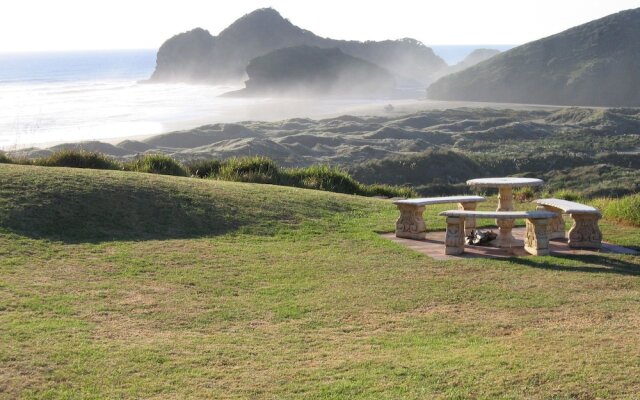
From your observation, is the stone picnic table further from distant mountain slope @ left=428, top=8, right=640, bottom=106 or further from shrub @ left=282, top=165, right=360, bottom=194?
distant mountain slope @ left=428, top=8, right=640, bottom=106

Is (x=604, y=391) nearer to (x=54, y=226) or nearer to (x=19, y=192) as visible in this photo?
(x=54, y=226)

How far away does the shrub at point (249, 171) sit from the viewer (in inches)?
668

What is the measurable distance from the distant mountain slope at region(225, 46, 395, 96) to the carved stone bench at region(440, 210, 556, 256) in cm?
10018

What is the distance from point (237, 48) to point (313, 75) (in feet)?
159

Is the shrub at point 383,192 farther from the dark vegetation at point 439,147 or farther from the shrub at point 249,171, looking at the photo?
the dark vegetation at point 439,147

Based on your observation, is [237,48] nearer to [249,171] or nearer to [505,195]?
[249,171]

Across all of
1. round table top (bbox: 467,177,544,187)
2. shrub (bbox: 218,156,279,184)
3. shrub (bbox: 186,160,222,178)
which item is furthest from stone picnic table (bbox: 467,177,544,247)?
shrub (bbox: 186,160,222,178)

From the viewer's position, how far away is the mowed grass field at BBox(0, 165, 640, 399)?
19.5 ft

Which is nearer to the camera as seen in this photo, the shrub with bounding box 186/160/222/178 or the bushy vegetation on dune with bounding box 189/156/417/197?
the bushy vegetation on dune with bounding box 189/156/417/197

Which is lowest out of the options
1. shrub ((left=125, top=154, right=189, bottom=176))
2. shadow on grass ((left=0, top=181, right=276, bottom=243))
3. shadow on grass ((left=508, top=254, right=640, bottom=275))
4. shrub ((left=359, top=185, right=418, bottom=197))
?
shadow on grass ((left=508, top=254, right=640, bottom=275))

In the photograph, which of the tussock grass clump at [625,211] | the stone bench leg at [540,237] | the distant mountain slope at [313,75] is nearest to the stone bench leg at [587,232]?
the stone bench leg at [540,237]

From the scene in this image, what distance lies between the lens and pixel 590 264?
9.91m

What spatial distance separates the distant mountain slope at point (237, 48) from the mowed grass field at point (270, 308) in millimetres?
141635

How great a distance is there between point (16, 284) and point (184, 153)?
33.6 m
